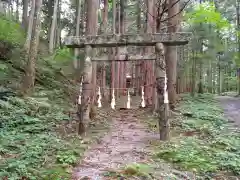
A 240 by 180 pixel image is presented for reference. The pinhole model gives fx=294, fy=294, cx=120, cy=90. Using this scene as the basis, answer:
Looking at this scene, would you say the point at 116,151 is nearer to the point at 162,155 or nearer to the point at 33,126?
the point at 162,155

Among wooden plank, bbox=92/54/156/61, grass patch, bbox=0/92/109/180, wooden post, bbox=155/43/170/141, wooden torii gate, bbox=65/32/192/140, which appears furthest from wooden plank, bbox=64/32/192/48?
grass patch, bbox=0/92/109/180

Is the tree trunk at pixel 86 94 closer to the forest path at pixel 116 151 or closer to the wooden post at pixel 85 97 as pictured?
the wooden post at pixel 85 97

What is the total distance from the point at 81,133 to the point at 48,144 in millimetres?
1739

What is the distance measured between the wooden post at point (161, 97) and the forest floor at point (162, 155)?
13.3 inches

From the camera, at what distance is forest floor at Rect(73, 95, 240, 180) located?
6027 millimetres

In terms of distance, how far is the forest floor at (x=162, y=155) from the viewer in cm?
603

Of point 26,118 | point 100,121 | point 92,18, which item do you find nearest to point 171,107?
point 100,121

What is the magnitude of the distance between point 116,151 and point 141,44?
3365 mm

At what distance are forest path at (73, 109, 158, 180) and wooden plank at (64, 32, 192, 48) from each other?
295 centimetres

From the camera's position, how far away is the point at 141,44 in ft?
29.5

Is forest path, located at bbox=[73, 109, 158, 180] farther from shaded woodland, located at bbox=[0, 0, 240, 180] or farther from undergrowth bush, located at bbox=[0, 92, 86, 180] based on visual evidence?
undergrowth bush, located at bbox=[0, 92, 86, 180]

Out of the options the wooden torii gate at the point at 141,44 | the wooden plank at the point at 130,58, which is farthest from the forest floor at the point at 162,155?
the wooden plank at the point at 130,58

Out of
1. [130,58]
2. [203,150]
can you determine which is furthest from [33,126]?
[203,150]

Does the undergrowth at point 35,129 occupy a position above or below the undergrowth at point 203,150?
above
